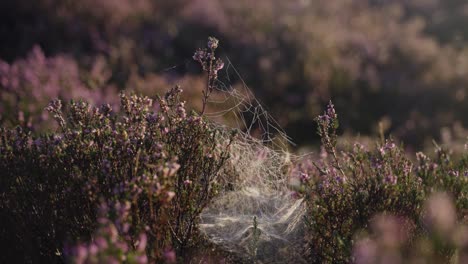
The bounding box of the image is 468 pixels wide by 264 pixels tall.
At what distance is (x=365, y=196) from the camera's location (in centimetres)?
292

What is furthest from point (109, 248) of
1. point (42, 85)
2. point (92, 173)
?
point (42, 85)

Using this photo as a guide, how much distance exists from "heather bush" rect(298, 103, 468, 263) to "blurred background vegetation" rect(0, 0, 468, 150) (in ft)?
15.1

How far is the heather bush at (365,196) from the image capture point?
2.87 m

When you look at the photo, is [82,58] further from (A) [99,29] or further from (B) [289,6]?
(B) [289,6]

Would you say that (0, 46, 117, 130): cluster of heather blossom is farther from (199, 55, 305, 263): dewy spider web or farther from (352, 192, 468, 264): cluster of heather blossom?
(352, 192, 468, 264): cluster of heather blossom

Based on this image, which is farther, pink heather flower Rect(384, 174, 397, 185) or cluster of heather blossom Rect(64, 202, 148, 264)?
pink heather flower Rect(384, 174, 397, 185)

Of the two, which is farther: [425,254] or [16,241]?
[16,241]

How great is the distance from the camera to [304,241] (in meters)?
3.33

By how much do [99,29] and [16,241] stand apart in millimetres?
7473

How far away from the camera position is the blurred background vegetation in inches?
329

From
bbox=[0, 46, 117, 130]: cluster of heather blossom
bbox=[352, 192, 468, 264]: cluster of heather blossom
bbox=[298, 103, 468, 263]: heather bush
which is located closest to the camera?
bbox=[352, 192, 468, 264]: cluster of heather blossom

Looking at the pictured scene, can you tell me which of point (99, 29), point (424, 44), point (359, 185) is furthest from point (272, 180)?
point (424, 44)

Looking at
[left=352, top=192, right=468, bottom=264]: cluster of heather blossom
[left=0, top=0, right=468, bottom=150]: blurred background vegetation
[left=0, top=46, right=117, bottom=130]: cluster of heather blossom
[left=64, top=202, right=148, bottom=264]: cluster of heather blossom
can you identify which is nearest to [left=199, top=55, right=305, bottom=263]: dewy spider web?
[left=352, top=192, right=468, bottom=264]: cluster of heather blossom

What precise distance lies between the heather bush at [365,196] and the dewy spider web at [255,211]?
20 cm
